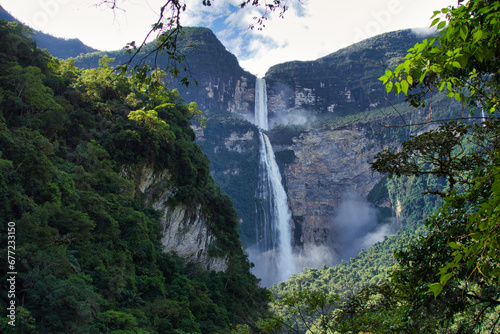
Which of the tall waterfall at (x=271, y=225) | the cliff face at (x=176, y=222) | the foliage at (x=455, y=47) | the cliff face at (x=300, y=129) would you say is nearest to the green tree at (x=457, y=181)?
the foliage at (x=455, y=47)

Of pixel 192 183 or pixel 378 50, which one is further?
pixel 378 50

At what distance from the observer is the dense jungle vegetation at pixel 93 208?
789 centimetres

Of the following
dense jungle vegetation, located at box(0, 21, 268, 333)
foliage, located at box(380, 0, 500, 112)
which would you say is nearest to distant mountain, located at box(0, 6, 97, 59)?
dense jungle vegetation, located at box(0, 21, 268, 333)

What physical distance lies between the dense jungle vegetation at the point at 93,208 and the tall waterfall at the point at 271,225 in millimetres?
30523

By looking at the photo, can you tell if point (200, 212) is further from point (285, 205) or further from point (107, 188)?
point (285, 205)

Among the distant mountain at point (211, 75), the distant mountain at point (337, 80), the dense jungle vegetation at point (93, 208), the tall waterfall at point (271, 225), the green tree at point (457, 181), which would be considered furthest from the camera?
the distant mountain at point (337, 80)

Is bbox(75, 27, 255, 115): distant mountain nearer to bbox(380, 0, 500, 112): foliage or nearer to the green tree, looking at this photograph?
the green tree

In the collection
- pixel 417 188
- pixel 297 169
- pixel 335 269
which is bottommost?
pixel 335 269

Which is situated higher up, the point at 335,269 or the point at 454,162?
the point at 454,162

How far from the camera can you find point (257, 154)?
2398 inches

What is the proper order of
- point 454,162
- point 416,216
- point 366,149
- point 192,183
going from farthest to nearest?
point 366,149, point 416,216, point 192,183, point 454,162

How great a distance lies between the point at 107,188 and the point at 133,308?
17.0 ft

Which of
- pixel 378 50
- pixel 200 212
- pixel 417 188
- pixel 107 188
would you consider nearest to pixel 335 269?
pixel 417 188

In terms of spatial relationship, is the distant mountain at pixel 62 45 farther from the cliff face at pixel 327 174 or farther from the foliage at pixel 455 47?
the foliage at pixel 455 47
